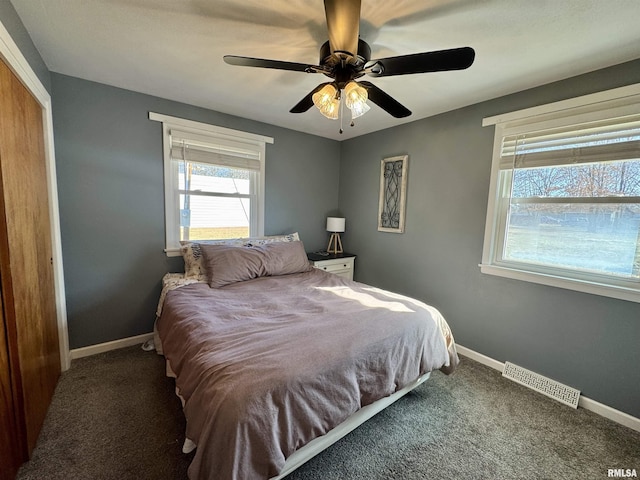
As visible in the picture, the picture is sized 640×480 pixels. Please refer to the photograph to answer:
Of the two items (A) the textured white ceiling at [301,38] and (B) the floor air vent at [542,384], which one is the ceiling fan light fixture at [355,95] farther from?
(B) the floor air vent at [542,384]

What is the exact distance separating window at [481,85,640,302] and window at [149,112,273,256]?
2.47 meters

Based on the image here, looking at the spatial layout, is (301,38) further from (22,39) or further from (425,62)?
(22,39)

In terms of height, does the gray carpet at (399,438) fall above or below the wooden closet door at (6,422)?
below

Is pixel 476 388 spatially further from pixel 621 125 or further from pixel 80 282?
pixel 80 282

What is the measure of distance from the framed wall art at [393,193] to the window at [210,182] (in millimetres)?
1483

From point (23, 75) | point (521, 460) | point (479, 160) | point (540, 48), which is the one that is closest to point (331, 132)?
point (479, 160)

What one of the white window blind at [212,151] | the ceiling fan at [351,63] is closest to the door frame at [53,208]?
the white window blind at [212,151]

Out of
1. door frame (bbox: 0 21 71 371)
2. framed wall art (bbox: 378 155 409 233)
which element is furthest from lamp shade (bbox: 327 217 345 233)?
door frame (bbox: 0 21 71 371)

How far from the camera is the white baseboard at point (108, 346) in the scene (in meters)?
2.34

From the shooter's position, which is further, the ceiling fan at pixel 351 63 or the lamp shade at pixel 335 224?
the lamp shade at pixel 335 224

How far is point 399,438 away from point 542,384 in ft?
4.45

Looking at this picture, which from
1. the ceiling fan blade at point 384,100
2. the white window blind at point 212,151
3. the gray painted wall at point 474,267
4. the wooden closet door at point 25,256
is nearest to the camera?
the wooden closet door at point 25,256

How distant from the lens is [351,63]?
1375mm

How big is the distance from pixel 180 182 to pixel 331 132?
76.9 inches
